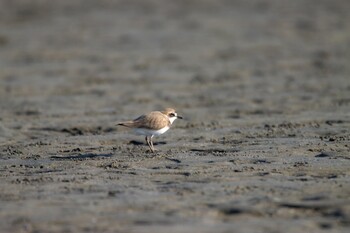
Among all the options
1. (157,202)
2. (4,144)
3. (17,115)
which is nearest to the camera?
(157,202)

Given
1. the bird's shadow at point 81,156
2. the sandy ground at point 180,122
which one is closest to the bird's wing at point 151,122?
the sandy ground at point 180,122

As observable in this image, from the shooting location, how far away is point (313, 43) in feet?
75.1

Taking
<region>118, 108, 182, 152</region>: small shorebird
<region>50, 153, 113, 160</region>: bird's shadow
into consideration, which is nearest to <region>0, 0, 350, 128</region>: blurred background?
<region>118, 108, 182, 152</region>: small shorebird

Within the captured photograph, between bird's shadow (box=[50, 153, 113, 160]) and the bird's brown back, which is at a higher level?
the bird's brown back

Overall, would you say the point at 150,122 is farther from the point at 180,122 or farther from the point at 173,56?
the point at 173,56

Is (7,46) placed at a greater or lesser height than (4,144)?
greater

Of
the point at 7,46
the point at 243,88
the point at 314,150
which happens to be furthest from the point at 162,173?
the point at 7,46

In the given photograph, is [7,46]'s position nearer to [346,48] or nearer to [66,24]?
[66,24]

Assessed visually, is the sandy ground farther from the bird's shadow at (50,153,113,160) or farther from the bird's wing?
the bird's wing

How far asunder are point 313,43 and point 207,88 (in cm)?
693

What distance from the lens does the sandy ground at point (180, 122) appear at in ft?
25.9

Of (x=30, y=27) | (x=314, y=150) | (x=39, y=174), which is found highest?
(x=30, y=27)

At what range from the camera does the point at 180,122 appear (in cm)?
1353

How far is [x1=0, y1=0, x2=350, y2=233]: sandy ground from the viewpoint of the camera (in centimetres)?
791
